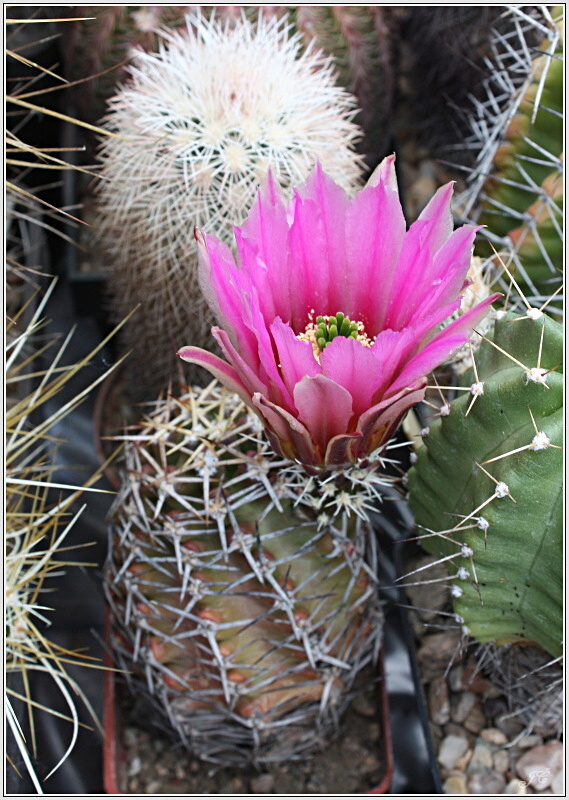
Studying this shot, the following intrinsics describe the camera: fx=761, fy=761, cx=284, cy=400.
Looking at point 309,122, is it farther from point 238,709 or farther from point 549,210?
point 238,709

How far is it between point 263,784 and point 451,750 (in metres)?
0.22

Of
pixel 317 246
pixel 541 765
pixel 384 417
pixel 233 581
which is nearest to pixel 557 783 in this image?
pixel 541 765

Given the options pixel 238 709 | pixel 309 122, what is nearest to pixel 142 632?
pixel 238 709

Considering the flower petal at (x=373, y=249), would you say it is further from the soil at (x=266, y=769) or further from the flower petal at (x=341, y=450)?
the soil at (x=266, y=769)

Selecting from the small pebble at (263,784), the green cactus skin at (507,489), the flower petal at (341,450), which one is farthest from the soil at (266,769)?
the flower petal at (341,450)

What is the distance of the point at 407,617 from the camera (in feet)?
2.98

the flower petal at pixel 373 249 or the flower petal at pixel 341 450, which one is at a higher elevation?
the flower petal at pixel 373 249

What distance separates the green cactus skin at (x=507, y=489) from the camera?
0.57 meters

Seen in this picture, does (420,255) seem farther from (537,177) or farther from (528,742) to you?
(528,742)

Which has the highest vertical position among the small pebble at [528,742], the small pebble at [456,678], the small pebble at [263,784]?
the small pebble at [456,678]

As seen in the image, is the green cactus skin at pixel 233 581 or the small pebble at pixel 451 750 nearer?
the green cactus skin at pixel 233 581

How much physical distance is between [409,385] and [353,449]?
3.0 inches

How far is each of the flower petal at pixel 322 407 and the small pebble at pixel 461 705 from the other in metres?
0.49

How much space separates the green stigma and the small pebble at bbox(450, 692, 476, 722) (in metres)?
0.53
